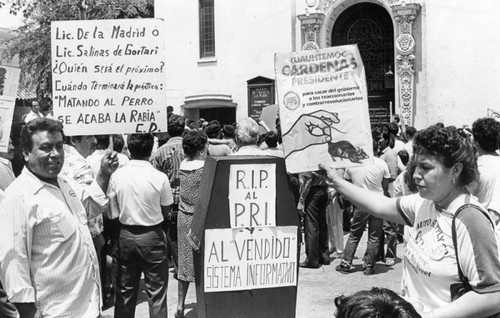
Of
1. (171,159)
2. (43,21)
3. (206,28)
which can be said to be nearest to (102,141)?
(171,159)

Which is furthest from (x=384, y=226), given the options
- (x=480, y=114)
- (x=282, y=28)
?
(x=282, y=28)

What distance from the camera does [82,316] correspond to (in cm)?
337

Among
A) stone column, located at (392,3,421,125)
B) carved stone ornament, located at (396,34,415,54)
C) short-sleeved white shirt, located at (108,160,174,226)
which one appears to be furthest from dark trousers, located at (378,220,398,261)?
carved stone ornament, located at (396,34,415,54)

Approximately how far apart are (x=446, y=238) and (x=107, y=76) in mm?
3262

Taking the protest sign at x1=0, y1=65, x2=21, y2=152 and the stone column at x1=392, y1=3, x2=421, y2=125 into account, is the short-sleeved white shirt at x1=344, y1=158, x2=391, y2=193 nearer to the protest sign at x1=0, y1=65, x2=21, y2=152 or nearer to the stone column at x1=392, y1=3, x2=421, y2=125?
the protest sign at x1=0, y1=65, x2=21, y2=152

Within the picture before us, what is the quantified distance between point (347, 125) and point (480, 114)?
14154 millimetres

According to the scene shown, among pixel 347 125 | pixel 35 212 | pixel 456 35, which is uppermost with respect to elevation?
pixel 456 35

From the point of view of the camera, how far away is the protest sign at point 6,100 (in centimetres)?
495

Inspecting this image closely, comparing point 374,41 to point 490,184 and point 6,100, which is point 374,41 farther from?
point 6,100

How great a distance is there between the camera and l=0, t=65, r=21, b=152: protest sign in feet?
16.3

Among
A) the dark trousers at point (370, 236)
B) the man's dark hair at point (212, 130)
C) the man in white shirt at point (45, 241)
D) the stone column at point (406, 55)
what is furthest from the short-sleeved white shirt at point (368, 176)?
the stone column at point (406, 55)

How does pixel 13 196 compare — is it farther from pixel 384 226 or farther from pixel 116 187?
pixel 384 226

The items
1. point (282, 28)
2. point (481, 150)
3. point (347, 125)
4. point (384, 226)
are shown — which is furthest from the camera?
point (282, 28)

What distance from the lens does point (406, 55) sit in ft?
57.0
